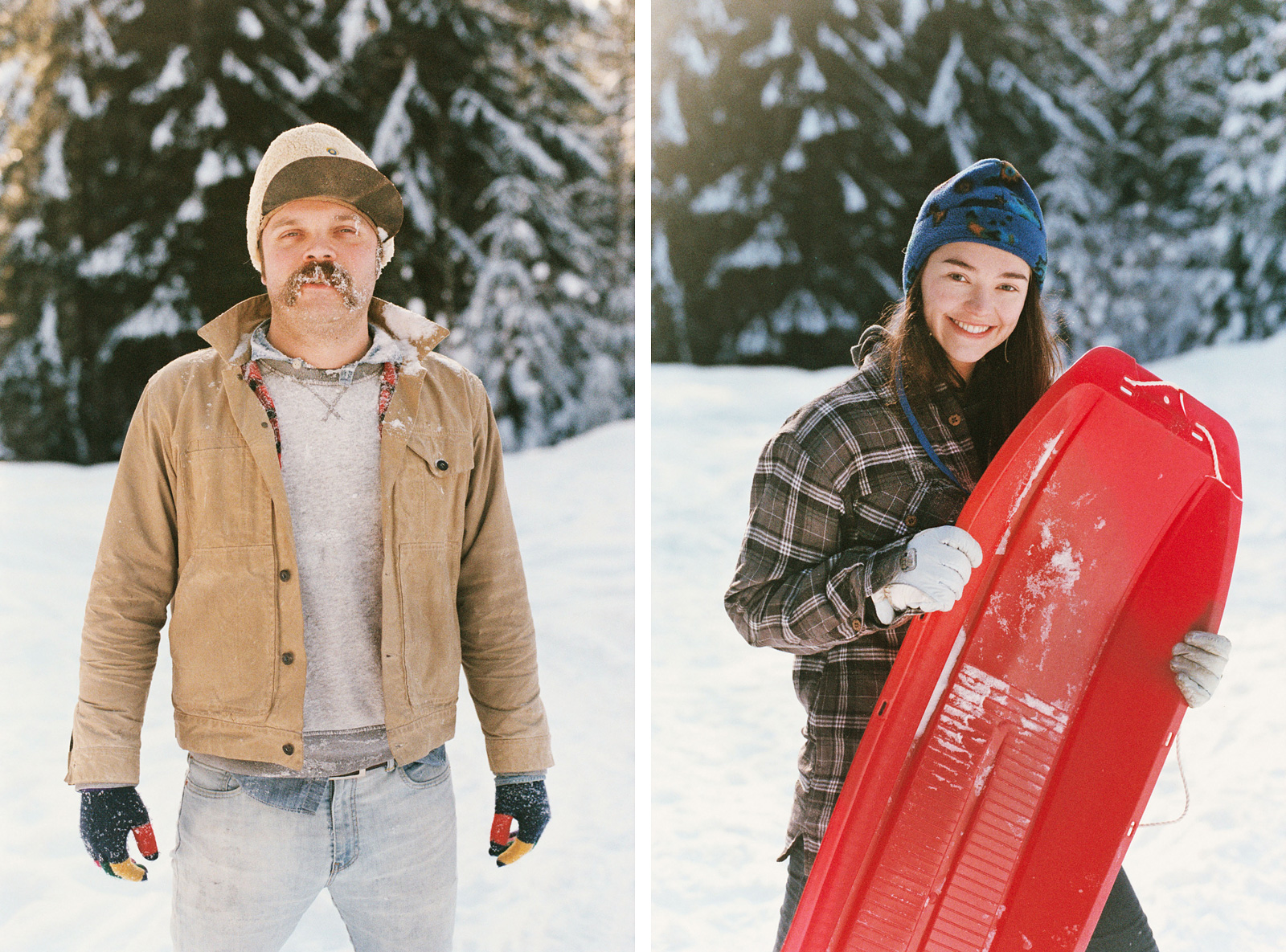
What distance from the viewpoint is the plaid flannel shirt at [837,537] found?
141cm

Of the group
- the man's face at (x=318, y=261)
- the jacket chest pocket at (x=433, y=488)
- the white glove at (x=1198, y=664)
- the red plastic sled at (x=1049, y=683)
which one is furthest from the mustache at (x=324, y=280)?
the white glove at (x=1198, y=664)

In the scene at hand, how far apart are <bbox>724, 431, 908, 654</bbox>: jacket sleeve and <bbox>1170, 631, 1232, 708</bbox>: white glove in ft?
1.61

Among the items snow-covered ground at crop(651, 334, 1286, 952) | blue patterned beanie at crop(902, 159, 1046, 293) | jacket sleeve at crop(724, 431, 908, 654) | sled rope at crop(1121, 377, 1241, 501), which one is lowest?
snow-covered ground at crop(651, 334, 1286, 952)

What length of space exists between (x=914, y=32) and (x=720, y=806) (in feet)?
6.63

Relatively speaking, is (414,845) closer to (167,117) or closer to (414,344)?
(414,344)

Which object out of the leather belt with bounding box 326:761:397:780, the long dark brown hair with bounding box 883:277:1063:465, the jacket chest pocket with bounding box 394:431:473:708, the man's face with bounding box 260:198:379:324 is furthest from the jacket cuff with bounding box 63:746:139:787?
the long dark brown hair with bounding box 883:277:1063:465

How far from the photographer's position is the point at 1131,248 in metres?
2.70

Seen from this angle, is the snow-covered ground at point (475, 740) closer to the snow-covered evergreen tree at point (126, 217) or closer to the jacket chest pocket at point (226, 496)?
the snow-covered evergreen tree at point (126, 217)

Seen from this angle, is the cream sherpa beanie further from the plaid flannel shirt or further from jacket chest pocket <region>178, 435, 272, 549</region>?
the plaid flannel shirt

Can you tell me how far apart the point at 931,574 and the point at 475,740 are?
1.20m

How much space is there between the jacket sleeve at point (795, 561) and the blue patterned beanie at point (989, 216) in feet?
1.40

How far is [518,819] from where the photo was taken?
162 centimetres

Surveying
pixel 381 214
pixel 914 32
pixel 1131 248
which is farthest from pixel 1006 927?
pixel 914 32

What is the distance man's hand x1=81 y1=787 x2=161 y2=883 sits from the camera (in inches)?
54.2
